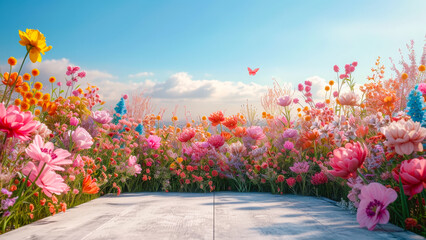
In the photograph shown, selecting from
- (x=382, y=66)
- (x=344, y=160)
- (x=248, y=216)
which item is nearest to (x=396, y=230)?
(x=344, y=160)

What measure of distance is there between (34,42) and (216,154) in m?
2.10

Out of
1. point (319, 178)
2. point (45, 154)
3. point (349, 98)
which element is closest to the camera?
point (45, 154)

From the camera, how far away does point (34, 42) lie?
1.99m

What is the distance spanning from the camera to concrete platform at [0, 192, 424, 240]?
1.88 metres

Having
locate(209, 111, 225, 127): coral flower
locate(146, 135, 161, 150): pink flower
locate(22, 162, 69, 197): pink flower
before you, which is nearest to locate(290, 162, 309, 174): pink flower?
locate(209, 111, 225, 127): coral flower

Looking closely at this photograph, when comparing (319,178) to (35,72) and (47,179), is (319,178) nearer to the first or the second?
(47,179)

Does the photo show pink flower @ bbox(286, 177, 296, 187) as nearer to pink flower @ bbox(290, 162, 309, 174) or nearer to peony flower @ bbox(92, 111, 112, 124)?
pink flower @ bbox(290, 162, 309, 174)

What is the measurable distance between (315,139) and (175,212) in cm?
162

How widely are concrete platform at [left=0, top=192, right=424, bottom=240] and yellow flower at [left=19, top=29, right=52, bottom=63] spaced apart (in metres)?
1.12

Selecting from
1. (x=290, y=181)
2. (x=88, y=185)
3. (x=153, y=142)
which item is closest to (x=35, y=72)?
(x=153, y=142)

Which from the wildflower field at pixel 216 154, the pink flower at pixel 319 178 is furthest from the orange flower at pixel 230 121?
the pink flower at pixel 319 178

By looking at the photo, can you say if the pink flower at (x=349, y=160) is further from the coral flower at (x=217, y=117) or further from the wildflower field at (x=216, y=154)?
the coral flower at (x=217, y=117)

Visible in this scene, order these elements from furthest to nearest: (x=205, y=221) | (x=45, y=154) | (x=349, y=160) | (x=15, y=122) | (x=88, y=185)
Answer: (x=88, y=185) < (x=205, y=221) < (x=349, y=160) < (x=45, y=154) < (x=15, y=122)

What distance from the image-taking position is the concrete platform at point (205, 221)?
1877mm
